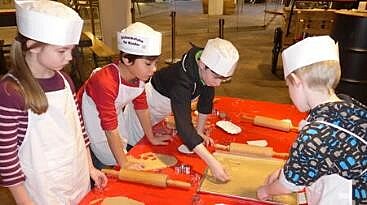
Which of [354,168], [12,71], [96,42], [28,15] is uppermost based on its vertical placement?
[28,15]

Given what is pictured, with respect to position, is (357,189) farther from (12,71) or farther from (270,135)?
(12,71)

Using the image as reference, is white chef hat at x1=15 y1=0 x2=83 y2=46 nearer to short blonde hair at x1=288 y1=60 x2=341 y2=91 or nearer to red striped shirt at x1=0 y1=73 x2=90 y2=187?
red striped shirt at x1=0 y1=73 x2=90 y2=187

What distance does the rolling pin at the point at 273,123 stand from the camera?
1598 millimetres

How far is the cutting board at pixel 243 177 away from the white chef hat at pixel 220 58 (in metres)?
0.31

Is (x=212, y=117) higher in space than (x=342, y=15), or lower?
lower

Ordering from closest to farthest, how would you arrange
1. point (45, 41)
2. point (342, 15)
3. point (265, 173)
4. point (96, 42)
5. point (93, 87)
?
point (45, 41), point (265, 173), point (93, 87), point (342, 15), point (96, 42)

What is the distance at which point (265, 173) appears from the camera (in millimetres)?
1249

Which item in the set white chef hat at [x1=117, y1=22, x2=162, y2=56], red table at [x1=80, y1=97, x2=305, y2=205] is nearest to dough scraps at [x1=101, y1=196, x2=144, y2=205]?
red table at [x1=80, y1=97, x2=305, y2=205]

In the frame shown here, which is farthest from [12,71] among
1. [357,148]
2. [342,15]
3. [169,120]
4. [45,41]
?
[342,15]

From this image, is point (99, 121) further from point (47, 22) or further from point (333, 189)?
point (333, 189)

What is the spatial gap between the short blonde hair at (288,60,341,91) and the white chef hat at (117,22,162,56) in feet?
2.06

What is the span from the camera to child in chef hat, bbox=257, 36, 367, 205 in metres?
0.87

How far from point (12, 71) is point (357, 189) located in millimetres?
953

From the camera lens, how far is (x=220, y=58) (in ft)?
4.52
